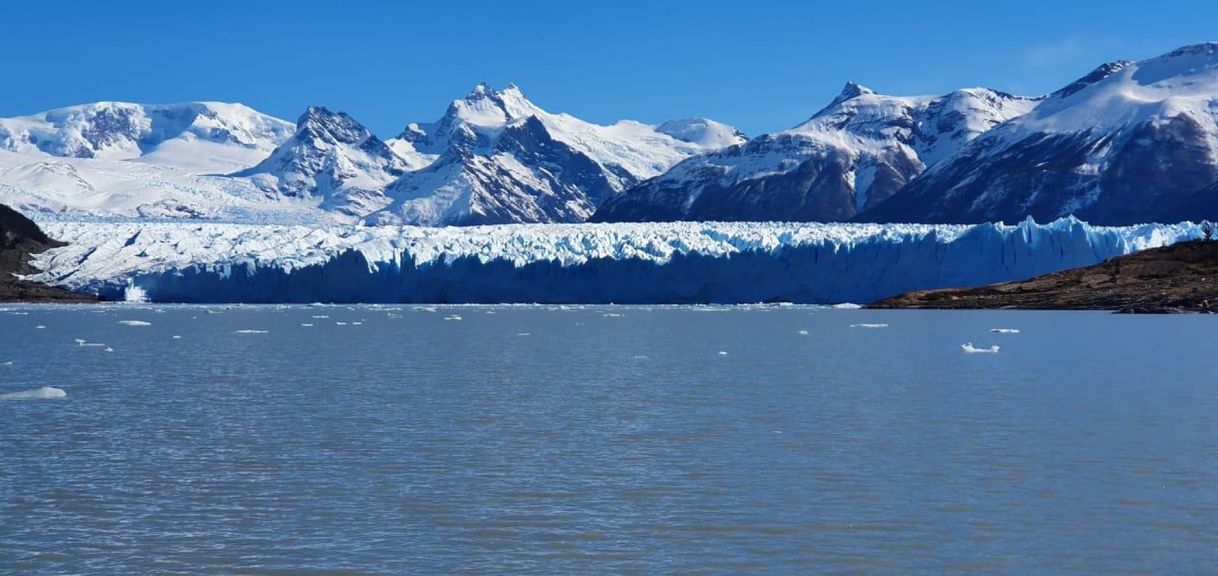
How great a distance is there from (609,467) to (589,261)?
70.4 m

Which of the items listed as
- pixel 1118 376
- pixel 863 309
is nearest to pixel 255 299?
pixel 863 309

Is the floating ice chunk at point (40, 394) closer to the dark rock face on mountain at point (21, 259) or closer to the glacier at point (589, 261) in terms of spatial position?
the glacier at point (589, 261)

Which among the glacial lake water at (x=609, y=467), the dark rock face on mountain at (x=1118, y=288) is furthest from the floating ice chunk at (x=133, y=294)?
the glacial lake water at (x=609, y=467)

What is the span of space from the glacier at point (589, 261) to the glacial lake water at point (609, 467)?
170 ft

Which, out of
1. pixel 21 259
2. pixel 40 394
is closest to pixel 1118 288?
pixel 40 394

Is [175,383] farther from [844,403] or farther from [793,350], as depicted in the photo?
[793,350]

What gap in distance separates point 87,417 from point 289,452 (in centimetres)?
526

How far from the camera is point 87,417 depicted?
69.2ft

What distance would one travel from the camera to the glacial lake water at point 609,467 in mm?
11969

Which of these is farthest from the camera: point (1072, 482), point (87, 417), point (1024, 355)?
point (1024, 355)

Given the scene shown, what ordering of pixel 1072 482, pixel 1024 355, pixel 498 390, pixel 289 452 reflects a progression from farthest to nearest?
pixel 1024 355
pixel 498 390
pixel 289 452
pixel 1072 482

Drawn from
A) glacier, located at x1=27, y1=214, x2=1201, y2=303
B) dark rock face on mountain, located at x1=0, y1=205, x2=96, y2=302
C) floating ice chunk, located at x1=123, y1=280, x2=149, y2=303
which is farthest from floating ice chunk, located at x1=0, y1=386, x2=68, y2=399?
dark rock face on mountain, located at x1=0, y1=205, x2=96, y2=302

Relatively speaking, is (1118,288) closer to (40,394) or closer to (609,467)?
(40,394)

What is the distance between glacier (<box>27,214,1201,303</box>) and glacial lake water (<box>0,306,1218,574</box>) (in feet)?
170
